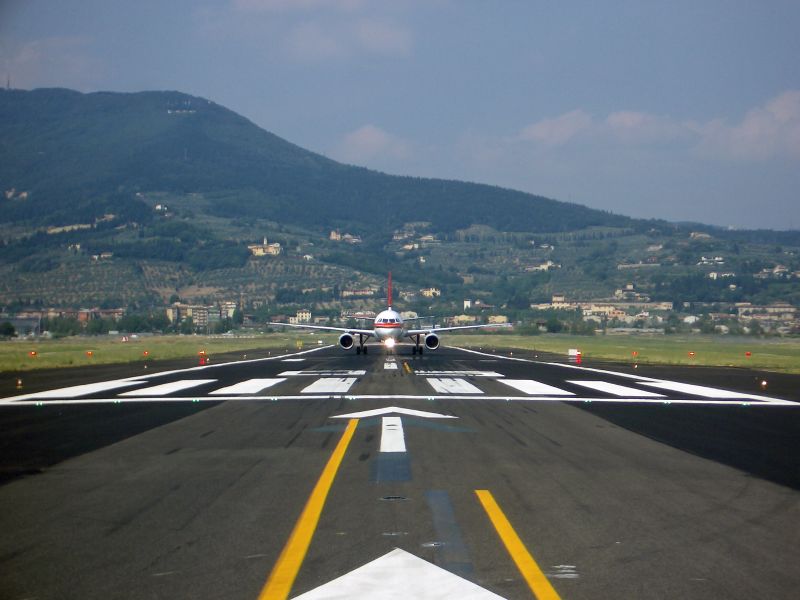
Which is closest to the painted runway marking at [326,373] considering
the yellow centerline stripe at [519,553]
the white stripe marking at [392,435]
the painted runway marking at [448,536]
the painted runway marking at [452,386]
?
the painted runway marking at [452,386]

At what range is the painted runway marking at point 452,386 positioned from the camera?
24.1m

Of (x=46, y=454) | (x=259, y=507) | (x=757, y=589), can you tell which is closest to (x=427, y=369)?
(x=46, y=454)

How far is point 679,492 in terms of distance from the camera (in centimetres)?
980

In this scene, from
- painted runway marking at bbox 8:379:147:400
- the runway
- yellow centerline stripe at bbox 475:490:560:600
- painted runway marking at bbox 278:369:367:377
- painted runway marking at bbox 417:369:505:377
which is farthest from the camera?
painted runway marking at bbox 417:369:505:377

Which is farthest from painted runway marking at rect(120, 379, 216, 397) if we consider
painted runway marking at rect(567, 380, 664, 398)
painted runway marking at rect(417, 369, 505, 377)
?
painted runway marking at rect(567, 380, 664, 398)

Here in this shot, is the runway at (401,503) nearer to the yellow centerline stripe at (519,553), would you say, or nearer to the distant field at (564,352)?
the yellow centerline stripe at (519,553)

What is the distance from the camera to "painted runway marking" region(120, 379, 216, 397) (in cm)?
2342

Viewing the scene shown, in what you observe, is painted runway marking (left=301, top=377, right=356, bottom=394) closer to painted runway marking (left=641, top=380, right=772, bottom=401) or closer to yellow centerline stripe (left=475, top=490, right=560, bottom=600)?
painted runway marking (left=641, top=380, right=772, bottom=401)

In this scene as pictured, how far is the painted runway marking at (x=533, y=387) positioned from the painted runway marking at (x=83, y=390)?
12276 millimetres

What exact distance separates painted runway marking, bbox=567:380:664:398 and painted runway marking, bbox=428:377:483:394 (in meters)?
3.74

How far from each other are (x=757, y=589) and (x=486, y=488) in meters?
4.02

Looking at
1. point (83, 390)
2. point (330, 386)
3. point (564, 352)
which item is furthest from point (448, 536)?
point (564, 352)

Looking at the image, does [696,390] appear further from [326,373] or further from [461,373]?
[326,373]

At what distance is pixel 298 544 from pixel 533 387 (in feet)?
62.8
